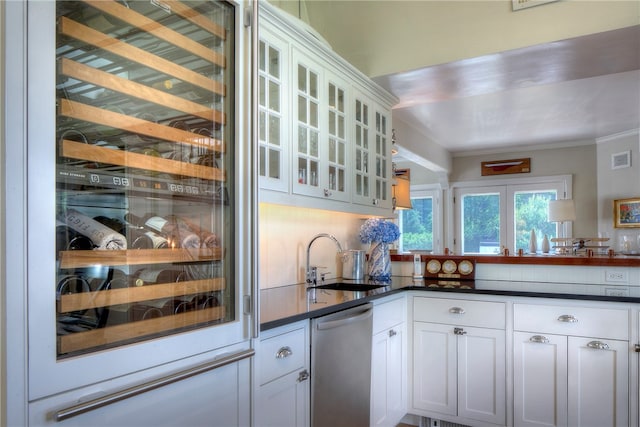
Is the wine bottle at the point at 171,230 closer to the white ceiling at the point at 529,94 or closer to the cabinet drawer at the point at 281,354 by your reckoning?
the cabinet drawer at the point at 281,354

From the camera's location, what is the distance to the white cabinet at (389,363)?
7.64 feet

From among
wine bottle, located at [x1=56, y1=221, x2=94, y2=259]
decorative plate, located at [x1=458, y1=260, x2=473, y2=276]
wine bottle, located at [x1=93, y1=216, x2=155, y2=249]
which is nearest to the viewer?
wine bottle, located at [x1=56, y1=221, x2=94, y2=259]

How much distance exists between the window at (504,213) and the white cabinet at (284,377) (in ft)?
18.1

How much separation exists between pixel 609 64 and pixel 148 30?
267 cm

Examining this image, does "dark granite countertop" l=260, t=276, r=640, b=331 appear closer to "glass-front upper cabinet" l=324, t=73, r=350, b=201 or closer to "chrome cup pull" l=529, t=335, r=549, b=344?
"chrome cup pull" l=529, t=335, r=549, b=344

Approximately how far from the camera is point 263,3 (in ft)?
6.52

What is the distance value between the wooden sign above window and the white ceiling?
242mm

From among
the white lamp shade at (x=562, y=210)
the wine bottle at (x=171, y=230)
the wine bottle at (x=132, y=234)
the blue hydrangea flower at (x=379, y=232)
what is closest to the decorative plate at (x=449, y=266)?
the blue hydrangea flower at (x=379, y=232)

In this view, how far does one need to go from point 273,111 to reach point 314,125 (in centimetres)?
40

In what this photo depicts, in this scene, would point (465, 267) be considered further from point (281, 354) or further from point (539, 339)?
point (281, 354)

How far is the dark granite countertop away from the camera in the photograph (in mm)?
1763

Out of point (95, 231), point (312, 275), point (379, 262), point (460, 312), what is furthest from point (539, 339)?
point (95, 231)

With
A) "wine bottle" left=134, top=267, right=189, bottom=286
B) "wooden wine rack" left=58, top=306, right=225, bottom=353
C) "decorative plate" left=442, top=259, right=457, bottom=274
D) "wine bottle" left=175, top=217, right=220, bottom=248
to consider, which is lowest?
"decorative plate" left=442, top=259, right=457, bottom=274

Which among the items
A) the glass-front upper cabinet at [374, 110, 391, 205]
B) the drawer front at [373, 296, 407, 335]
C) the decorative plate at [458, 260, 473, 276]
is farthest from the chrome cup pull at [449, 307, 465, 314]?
the glass-front upper cabinet at [374, 110, 391, 205]
